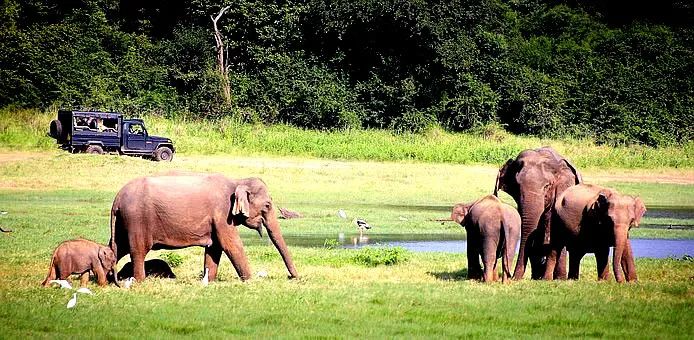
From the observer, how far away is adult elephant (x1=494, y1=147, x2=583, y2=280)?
2009 centimetres

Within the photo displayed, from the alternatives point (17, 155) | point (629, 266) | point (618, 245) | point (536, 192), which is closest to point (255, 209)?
point (536, 192)

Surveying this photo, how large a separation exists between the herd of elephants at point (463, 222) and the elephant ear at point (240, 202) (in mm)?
17

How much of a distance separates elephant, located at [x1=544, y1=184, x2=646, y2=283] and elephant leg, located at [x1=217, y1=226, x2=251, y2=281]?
545 centimetres

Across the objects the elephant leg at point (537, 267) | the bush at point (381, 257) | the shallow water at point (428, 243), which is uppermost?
the elephant leg at point (537, 267)

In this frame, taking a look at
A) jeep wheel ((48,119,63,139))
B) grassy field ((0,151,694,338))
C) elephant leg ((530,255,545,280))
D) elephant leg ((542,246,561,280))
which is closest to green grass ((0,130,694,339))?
grassy field ((0,151,694,338))

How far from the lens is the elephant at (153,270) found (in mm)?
19156

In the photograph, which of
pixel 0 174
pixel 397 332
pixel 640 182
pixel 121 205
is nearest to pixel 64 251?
Result: pixel 121 205

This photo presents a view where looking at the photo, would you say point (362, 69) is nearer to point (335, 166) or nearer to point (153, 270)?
point (335, 166)

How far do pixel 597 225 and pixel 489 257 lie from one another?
6.85 ft

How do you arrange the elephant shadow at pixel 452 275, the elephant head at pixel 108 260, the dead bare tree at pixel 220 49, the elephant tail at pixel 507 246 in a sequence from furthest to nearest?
the dead bare tree at pixel 220 49
the elephant shadow at pixel 452 275
the elephant tail at pixel 507 246
the elephant head at pixel 108 260

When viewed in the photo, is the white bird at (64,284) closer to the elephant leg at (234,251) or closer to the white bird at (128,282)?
the white bird at (128,282)

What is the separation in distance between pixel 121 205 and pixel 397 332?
6332mm

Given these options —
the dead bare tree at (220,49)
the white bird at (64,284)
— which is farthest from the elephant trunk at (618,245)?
the dead bare tree at (220,49)

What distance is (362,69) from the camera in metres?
62.7
